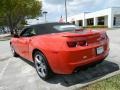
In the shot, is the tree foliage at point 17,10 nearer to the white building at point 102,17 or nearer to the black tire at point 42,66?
the white building at point 102,17

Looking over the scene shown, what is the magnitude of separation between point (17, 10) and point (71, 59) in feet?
129

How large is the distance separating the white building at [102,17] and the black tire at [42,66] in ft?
146

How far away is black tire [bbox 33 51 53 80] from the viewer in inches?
227

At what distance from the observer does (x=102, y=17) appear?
58.6 meters

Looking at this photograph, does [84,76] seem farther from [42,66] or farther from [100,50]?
[42,66]

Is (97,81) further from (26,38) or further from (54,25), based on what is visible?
(26,38)

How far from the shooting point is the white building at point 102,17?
4941 centimetres

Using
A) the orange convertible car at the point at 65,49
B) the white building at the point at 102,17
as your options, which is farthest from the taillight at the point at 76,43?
the white building at the point at 102,17

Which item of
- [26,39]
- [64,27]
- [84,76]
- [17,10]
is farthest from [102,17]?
[84,76]

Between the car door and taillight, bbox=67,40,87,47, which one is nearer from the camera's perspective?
taillight, bbox=67,40,87,47

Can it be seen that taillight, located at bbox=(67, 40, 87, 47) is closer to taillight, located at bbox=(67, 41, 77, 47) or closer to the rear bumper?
taillight, located at bbox=(67, 41, 77, 47)

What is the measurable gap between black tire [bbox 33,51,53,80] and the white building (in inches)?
1750

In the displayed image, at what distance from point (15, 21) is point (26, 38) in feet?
131

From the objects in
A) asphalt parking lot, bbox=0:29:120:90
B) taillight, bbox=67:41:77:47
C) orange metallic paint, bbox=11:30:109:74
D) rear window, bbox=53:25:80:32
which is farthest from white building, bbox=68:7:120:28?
taillight, bbox=67:41:77:47
